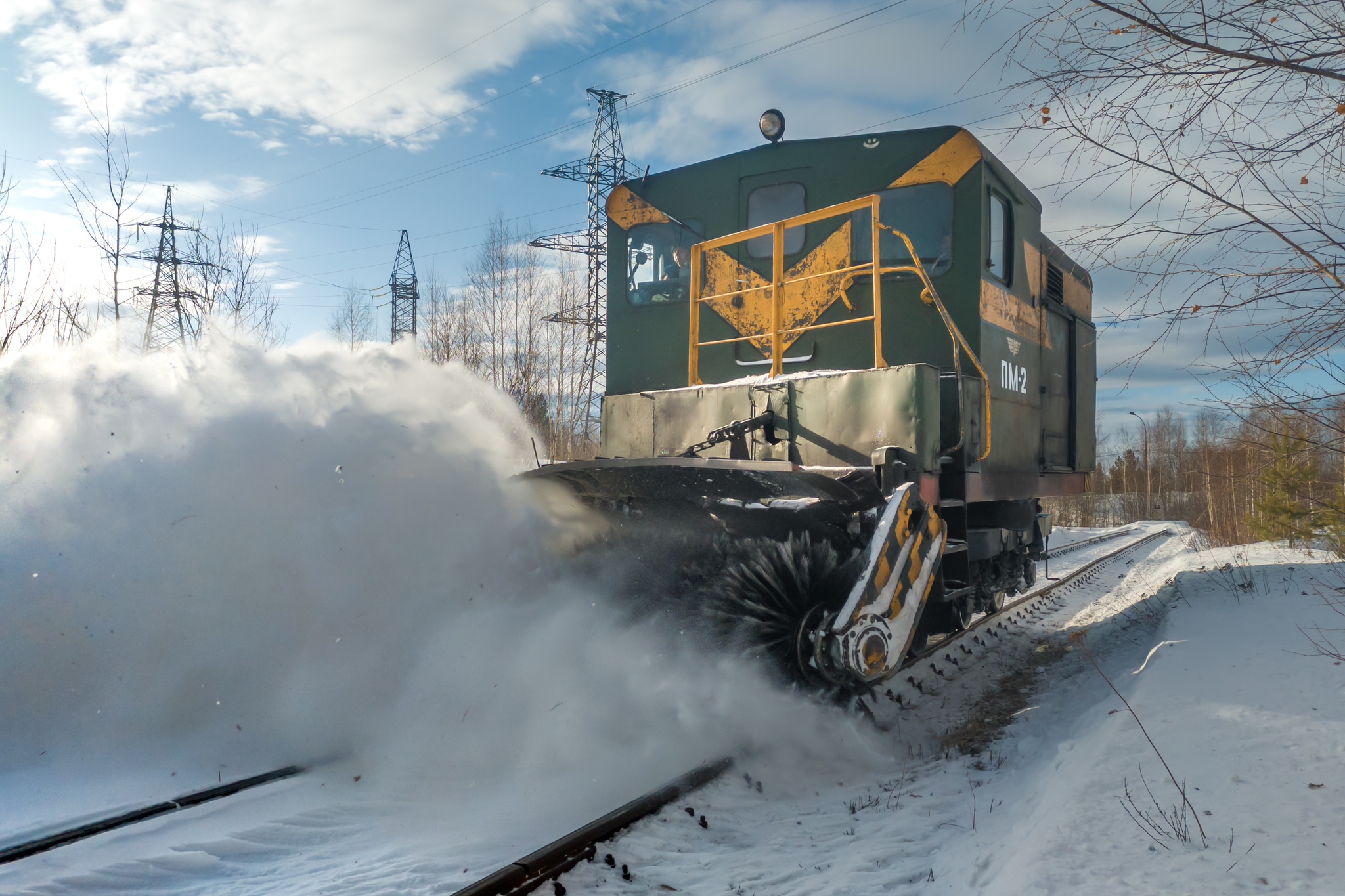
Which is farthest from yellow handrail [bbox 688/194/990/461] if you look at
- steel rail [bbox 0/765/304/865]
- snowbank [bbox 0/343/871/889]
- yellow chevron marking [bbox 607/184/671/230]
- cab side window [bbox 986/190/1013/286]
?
steel rail [bbox 0/765/304/865]

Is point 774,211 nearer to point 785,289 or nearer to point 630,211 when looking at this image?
point 785,289

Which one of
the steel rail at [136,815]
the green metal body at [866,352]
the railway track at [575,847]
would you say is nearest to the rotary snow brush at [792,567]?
the green metal body at [866,352]

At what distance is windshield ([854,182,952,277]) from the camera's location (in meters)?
5.20

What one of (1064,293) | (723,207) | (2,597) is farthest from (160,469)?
(1064,293)

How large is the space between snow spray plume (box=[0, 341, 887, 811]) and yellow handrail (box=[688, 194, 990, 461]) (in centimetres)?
180

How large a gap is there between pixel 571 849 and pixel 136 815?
74.7 inches

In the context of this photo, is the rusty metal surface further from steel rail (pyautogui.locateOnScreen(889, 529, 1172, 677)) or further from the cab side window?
the cab side window

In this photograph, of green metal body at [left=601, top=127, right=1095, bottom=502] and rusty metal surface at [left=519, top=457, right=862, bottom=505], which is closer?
rusty metal surface at [left=519, top=457, right=862, bottom=505]

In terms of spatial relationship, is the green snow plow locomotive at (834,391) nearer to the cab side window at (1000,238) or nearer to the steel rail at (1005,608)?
the cab side window at (1000,238)

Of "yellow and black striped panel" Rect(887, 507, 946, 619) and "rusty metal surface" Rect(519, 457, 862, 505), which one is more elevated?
"rusty metal surface" Rect(519, 457, 862, 505)

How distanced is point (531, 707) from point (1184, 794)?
3.01 metres

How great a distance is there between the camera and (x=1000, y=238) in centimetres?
558

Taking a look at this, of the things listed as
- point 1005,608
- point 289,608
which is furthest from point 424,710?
point 1005,608

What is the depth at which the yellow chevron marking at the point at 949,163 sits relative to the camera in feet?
16.7
